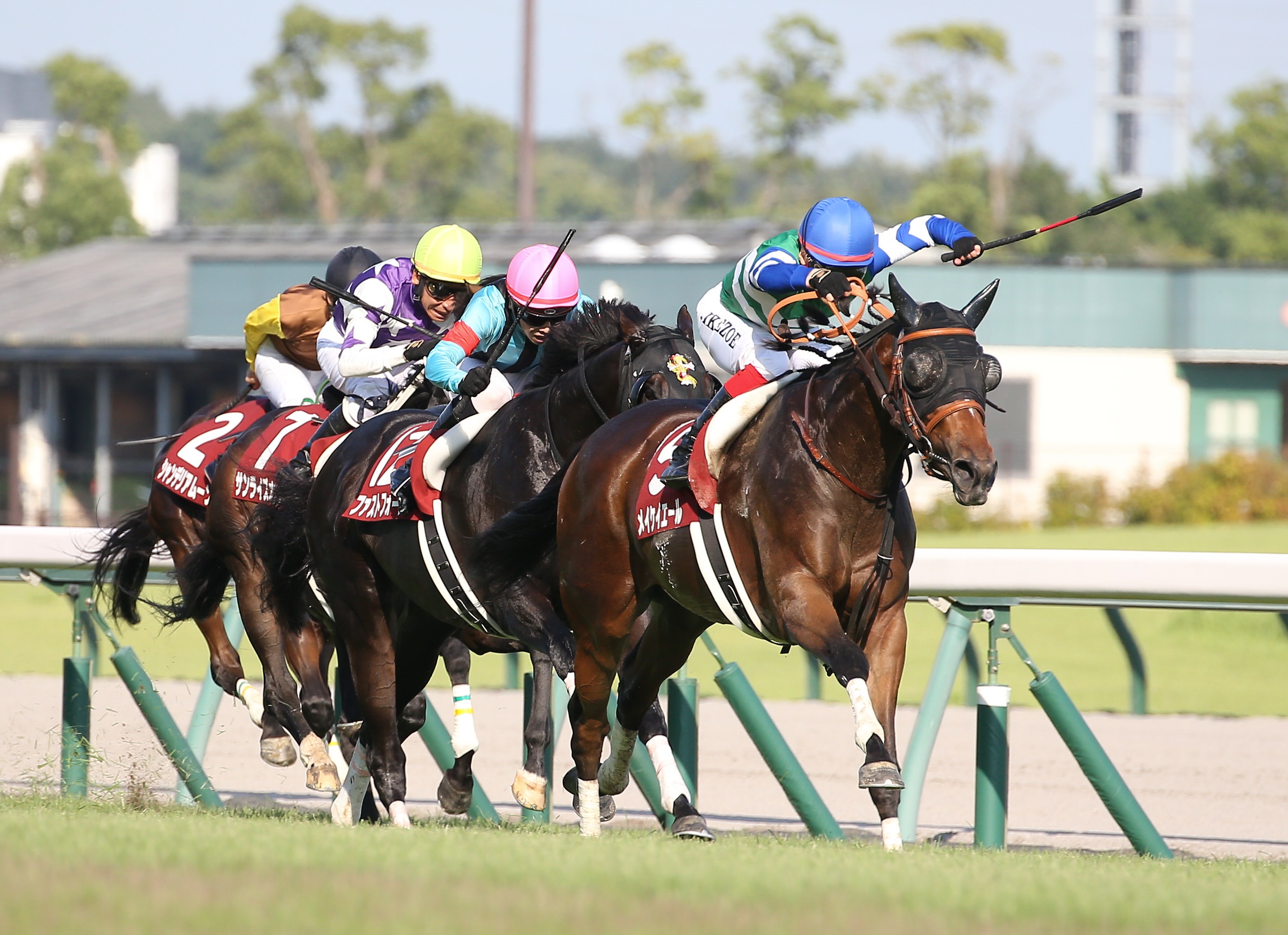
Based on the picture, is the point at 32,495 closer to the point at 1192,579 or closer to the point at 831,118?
the point at 1192,579

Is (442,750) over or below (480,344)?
below

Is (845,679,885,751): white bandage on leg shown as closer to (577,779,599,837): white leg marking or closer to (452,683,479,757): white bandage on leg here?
(577,779,599,837): white leg marking

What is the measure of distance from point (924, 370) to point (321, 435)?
295cm

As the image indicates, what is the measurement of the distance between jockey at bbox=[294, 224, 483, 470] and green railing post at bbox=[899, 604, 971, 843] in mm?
2004

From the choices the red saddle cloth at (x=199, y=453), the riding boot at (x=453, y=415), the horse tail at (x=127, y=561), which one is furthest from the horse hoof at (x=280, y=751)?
the riding boot at (x=453, y=415)

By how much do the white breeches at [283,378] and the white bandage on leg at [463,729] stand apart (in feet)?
5.94

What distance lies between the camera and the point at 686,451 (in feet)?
16.1

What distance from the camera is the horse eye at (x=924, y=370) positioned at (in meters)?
4.36

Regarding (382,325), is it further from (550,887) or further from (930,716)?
(550,887)

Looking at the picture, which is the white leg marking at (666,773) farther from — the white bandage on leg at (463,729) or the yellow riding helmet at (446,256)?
the yellow riding helmet at (446,256)

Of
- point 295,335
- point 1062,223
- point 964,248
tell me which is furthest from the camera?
point 295,335

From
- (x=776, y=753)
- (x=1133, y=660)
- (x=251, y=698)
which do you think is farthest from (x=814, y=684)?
(x=776, y=753)

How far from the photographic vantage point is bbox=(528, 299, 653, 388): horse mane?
5.59 m

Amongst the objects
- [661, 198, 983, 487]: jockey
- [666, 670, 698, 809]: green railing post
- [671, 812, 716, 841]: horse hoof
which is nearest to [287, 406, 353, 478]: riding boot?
[666, 670, 698, 809]: green railing post
